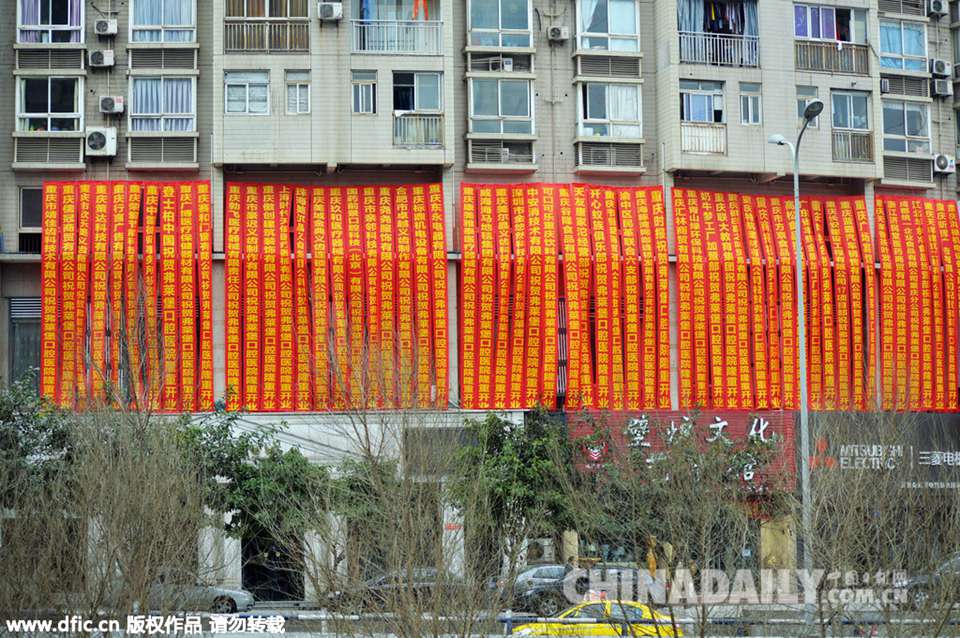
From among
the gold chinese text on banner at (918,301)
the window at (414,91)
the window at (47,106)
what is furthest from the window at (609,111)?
the window at (47,106)

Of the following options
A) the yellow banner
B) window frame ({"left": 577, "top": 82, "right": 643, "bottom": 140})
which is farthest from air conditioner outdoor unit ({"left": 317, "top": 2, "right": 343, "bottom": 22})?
window frame ({"left": 577, "top": 82, "right": 643, "bottom": 140})

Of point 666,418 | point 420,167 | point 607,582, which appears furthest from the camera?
point 420,167

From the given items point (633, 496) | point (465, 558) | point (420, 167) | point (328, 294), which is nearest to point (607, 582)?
point (633, 496)

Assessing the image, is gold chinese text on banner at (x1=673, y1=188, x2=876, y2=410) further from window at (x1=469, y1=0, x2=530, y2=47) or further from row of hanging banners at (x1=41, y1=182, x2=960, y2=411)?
window at (x1=469, y1=0, x2=530, y2=47)

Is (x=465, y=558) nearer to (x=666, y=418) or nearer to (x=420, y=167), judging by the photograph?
(x=666, y=418)

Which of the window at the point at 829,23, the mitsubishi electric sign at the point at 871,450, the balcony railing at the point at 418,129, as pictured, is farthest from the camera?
the window at the point at 829,23

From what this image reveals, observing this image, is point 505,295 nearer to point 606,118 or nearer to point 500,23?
point 606,118

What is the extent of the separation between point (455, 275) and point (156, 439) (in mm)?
11646

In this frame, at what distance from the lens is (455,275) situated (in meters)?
28.3

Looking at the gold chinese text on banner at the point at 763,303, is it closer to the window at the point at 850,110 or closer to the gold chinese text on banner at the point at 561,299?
the gold chinese text on banner at the point at 561,299

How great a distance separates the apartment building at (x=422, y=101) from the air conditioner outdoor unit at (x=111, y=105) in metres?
0.03

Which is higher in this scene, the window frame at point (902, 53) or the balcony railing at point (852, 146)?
the window frame at point (902, 53)

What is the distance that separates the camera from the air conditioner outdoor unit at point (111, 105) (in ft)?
92.0

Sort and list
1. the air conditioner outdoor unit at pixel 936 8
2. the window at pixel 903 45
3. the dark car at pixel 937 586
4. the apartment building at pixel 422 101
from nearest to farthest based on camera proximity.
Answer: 1. the dark car at pixel 937 586
2. the apartment building at pixel 422 101
3. the window at pixel 903 45
4. the air conditioner outdoor unit at pixel 936 8
